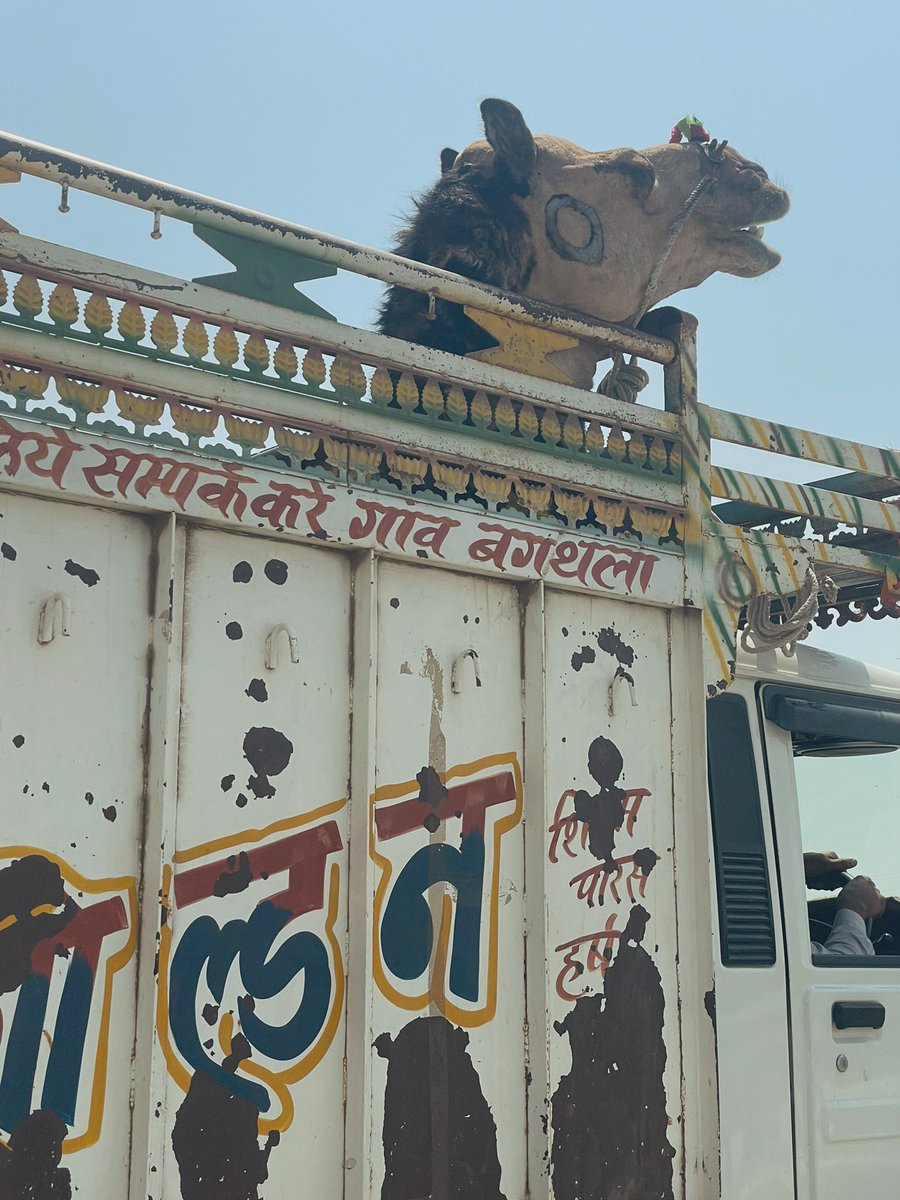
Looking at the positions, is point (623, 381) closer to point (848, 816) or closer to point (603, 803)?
point (603, 803)

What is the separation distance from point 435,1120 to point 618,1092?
0.54 metres

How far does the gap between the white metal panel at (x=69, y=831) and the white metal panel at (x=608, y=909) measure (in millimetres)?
1012

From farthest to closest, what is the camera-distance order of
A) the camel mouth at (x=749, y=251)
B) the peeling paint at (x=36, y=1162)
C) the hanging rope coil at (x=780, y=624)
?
the camel mouth at (x=749, y=251), the hanging rope coil at (x=780, y=624), the peeling paint at (x=36, y=1162)

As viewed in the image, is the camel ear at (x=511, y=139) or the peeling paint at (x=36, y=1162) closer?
the peeling paint at (x=36, y=1162)

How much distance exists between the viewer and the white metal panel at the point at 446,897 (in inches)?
114

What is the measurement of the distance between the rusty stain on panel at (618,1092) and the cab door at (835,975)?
1.54 ft

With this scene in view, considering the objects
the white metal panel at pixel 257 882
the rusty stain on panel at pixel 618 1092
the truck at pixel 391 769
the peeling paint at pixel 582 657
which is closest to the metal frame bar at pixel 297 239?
the truck at pixel 391 769

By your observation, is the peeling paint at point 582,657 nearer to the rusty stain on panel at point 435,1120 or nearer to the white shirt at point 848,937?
the rusty stain on panel at point 435,1120

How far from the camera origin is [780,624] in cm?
384

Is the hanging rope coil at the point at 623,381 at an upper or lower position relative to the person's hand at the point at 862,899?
upper

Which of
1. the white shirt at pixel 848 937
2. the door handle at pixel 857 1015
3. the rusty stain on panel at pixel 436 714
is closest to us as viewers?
the rusty stain on panel at pixel 436 714

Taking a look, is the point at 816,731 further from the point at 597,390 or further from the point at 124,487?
the point at 124,487

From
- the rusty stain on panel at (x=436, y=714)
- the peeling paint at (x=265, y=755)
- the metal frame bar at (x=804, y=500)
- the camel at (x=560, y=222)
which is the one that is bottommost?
the peeling paint at (x=265, y=755)

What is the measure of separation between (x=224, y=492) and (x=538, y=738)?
3.09 feet
